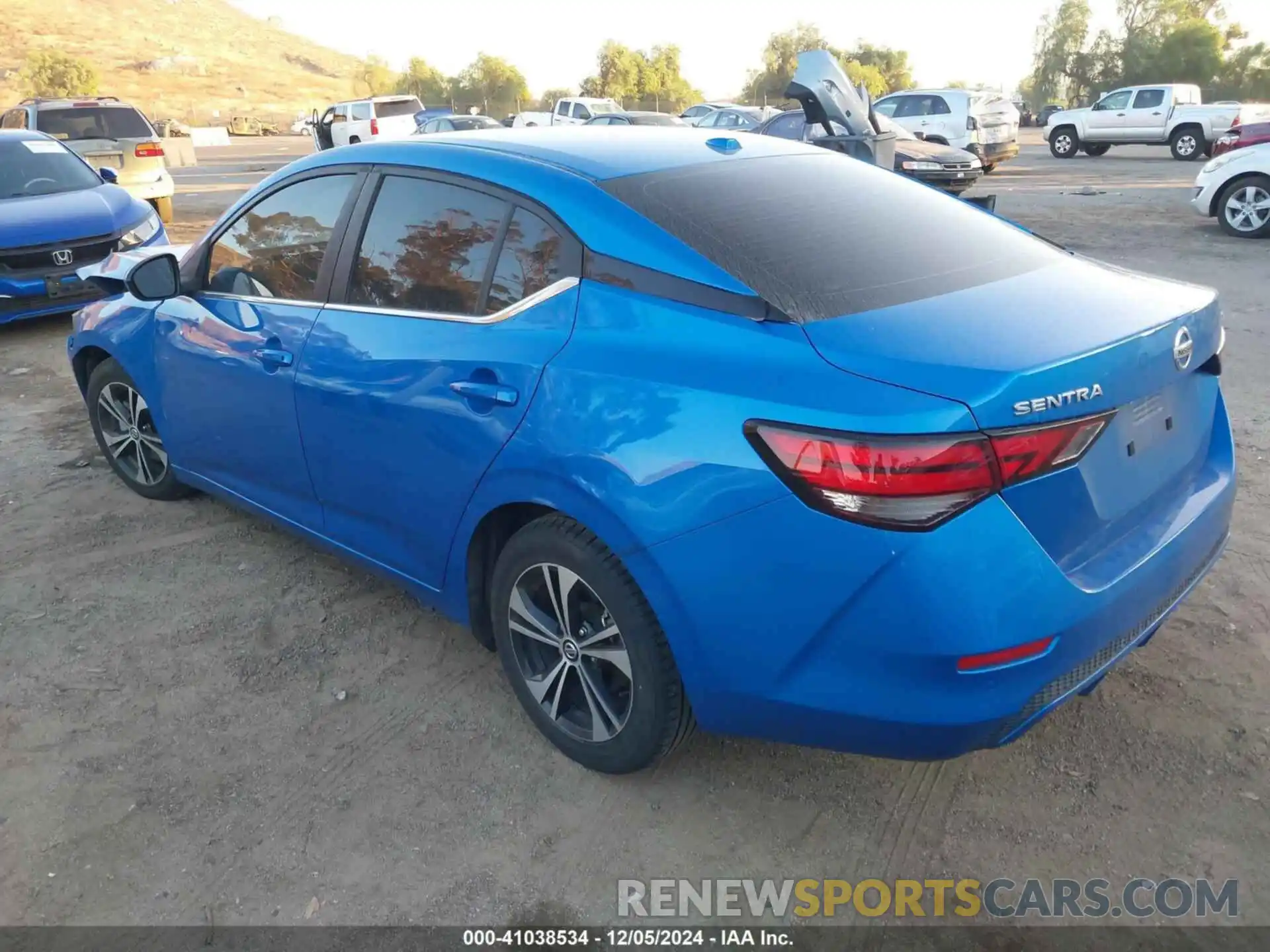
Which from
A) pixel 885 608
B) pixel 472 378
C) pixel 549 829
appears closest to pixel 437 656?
pixel 549 829

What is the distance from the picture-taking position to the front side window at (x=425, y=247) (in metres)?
2.76

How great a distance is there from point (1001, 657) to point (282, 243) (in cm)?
278

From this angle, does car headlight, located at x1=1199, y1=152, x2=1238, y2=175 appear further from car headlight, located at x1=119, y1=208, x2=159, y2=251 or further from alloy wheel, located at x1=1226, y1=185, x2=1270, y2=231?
car headlight, located at x1=119, y1=208, x2=159, y2=251

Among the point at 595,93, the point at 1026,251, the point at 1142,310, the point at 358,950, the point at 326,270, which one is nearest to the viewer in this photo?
the point at 358,950

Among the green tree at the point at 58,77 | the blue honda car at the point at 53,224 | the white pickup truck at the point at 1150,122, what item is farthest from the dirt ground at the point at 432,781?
the green tree at the point at 58,77

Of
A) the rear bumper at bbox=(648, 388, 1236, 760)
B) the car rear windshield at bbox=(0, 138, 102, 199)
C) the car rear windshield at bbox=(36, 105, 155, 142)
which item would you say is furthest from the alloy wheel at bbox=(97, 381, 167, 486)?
the car rear windshield at bbox=(36, 105, 155, 142)

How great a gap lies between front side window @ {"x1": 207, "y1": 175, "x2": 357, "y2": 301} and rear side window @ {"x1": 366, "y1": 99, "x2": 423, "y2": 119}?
2550 cm

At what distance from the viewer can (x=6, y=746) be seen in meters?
2.92

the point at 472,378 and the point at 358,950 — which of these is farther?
the point at 472,378

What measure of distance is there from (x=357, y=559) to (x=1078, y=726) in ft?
7.75

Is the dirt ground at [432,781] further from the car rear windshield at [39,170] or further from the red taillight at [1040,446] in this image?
the car rear windshield at [39,170]

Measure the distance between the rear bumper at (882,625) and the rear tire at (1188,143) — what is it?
2370 cm

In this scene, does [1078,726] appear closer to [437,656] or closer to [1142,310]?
[1142,310]

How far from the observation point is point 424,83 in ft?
282
